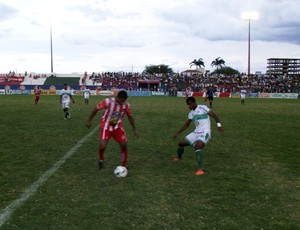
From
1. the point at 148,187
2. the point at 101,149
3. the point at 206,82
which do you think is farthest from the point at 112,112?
the point at 206,82

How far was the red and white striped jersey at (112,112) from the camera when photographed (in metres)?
7.01

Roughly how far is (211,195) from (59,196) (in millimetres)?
2385

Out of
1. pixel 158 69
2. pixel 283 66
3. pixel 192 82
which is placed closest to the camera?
pixel 192 82

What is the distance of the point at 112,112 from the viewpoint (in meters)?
7.07

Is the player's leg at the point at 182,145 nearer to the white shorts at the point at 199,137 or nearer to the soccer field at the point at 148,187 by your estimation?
the white shorts at the point at 199,137

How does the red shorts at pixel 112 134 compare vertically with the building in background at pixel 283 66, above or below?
below

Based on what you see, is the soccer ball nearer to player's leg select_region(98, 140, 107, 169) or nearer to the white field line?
player's leg select_region(98, 140, 107, 169)

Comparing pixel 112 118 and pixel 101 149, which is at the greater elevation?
pixel 112 118

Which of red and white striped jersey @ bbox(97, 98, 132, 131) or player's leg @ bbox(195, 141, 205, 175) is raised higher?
red and white striped jersey @ bbox(97, 98, 132, 131)

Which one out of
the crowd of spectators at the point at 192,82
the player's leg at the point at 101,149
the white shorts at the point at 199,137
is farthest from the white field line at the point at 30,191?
the crowd of spectators at the point at 192,82

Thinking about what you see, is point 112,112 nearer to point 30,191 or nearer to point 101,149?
point 101,149

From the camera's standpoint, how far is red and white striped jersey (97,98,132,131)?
701cm

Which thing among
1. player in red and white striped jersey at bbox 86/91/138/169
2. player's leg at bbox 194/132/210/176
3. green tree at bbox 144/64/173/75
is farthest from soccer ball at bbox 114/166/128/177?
green tree at bbox 144/64/173/75

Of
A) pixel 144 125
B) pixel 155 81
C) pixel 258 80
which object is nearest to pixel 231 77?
pixel 258 80
